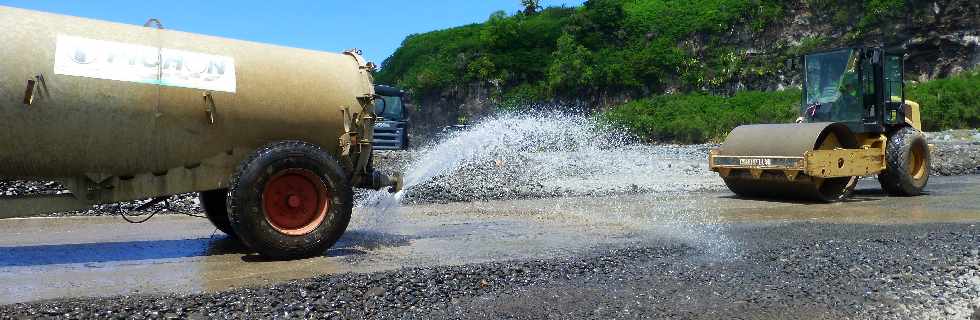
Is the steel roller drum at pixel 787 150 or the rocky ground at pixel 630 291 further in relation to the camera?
the steel roller drum at pixel 787 150

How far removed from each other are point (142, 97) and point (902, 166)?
463 inches

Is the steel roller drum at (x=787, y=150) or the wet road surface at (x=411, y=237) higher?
the steel roller drum at (x=787, y=150)

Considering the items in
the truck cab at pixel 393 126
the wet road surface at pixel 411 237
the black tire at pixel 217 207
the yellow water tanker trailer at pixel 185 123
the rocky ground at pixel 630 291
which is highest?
the truck cab at pixel 393 126

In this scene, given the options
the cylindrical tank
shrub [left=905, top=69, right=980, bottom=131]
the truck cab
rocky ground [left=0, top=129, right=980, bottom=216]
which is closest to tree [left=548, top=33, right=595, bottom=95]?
shrub [left=905, top=69, right=980, bottom=131]

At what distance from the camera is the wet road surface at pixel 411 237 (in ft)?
19.7

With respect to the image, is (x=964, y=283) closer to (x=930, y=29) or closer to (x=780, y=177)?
(x=780, y=177)

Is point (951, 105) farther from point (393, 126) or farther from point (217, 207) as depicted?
point (217, 207)

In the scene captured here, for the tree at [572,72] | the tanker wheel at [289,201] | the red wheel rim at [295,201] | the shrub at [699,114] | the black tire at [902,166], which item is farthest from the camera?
the tree at [572,72]

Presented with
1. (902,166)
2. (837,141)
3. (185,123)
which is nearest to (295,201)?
(185,123)

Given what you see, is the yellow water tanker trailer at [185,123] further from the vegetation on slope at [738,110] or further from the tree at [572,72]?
the tree at [572,72]

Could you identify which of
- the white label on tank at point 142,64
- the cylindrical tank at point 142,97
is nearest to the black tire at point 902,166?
the cylindrical tank at point 142,97

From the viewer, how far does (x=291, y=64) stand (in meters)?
7.21

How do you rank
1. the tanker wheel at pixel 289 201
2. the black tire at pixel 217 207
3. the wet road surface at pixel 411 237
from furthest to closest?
the black tire at pixel 217 207 < the tanker wheel at pixel 289 201 < the wet road surface at pixel 411 237

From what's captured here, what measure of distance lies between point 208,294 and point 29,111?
2264mm
